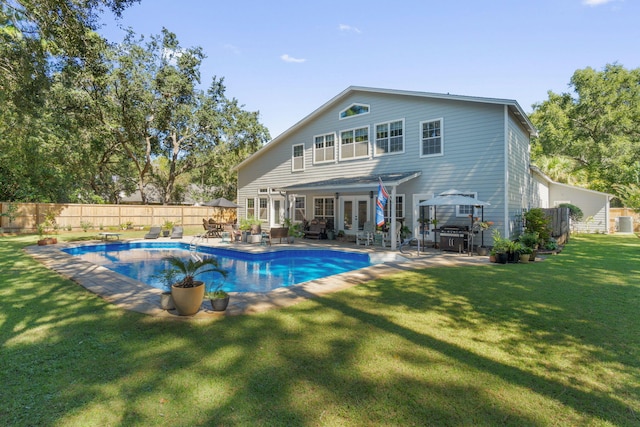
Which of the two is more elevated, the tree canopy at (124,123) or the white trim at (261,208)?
the tree canopy at (124,123)

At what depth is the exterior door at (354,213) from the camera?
1576cm

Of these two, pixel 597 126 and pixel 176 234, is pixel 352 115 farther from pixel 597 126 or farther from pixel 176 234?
pixel 597 126

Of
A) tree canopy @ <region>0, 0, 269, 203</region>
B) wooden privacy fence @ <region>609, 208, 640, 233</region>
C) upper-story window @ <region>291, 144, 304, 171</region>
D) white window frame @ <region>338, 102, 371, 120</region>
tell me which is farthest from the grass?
wooden privacy fence @ <region>609, 208, 640, 233</region>

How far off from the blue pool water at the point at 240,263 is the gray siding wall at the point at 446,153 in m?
4.51

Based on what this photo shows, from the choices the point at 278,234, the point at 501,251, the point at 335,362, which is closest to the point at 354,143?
the point at 278,234

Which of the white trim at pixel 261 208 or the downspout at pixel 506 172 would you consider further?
the white trim at pixel 261 208

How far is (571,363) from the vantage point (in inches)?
137

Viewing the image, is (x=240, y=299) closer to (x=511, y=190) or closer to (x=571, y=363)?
(x=571, y=363)

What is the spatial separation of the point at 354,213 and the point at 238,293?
34.3 feet

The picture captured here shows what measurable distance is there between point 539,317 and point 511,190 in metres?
8.81

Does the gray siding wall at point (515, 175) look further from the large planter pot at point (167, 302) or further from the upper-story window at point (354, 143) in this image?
the large planter pot at point (167, 302)

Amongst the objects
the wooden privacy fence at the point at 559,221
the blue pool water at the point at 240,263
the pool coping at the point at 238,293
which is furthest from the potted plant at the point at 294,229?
the wooden privacy fence at the point at 559,221

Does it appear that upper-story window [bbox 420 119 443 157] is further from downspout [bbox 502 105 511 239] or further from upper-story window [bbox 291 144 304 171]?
upper-story window [bbox 291 144 304 171]

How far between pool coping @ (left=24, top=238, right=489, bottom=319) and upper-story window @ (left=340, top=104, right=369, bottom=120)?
740 cm
